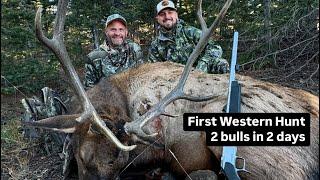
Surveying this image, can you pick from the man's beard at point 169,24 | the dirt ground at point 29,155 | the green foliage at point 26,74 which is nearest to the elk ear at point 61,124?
the dirt ground at point 29,155

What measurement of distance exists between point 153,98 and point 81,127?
38.3 inches

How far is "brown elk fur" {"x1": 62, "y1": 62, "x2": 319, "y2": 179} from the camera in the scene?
4.66m

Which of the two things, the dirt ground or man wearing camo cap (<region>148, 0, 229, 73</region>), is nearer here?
the dirt ground

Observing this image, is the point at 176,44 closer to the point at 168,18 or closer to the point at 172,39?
the point at 172,39

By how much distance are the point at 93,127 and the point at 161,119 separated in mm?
878

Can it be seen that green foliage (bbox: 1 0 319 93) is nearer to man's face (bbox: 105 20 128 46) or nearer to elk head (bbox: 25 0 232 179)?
man's face (bbox: 105 20 128 46)

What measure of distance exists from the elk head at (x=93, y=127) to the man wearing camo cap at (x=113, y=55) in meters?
2.24

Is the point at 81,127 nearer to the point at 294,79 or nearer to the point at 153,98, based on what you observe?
the point at 153,98

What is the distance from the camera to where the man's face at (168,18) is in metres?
7.38

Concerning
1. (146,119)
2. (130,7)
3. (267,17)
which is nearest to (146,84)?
(146,119)

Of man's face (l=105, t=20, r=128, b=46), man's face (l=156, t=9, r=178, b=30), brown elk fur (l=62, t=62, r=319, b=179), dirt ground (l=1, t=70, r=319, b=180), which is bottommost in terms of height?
dirt ground (l=1, t=70, r=319, b=180)

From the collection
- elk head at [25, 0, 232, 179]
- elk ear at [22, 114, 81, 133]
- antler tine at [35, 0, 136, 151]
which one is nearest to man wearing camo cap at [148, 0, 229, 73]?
elk head at [25, 0, 232, 179]

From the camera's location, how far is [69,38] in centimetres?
1204

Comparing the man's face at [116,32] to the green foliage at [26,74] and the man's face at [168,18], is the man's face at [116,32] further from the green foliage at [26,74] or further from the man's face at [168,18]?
the green foliage at [26,74]
